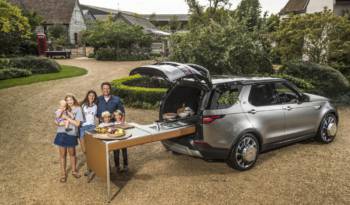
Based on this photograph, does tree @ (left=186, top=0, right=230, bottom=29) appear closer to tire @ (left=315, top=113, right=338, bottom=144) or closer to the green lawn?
the green lawn

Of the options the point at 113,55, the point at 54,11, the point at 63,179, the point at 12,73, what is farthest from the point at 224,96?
the point at 54,11

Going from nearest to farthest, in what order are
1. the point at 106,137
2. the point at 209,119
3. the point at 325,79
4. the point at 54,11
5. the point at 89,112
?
the point at 106,137, the point at 209,119, the point at 89,112, the point at 325,79, the point at 54,11

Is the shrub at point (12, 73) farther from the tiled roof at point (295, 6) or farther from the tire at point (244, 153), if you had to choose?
the tiled roof at point (295, 6)

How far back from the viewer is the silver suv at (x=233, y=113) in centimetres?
605

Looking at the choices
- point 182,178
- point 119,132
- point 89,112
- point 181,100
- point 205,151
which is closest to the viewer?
point 119,132

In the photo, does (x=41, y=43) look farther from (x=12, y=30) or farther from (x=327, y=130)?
(x=327, y=130)

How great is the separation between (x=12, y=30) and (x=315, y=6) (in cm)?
2551

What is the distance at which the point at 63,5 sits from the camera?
49.8m

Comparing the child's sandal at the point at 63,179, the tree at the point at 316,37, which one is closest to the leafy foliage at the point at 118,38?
the tree at the point at 316,37

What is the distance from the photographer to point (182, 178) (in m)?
6.37

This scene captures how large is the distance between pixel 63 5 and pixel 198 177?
4979 centimetres

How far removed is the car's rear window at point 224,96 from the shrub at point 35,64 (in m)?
17.3

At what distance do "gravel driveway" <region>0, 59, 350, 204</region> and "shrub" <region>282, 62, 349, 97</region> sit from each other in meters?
5.88

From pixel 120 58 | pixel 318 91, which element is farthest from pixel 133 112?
pixel 120 58
